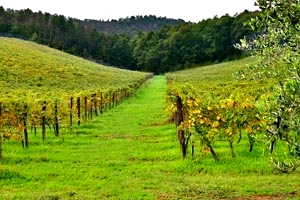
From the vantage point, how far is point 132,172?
17.4 meters

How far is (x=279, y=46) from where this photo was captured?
9008 mm

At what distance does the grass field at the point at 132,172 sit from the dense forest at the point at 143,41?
131282 millimetres

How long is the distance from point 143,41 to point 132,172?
17143cm

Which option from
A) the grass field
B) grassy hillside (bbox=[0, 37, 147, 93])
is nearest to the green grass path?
the grass field

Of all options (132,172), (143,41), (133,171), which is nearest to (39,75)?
(133,171)

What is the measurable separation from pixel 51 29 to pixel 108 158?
164415 millimetres

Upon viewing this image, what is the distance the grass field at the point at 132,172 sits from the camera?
1444 cm

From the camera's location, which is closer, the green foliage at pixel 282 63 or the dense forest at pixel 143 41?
the green foliage at pixel 282 63

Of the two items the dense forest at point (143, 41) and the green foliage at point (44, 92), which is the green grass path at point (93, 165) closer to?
the green foliage at point (44, 92)

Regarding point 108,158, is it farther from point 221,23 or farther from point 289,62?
point 221,23

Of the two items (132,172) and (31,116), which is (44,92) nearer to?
(31,116)

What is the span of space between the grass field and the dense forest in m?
131

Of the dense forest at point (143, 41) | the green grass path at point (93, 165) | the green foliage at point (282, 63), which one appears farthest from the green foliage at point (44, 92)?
the dense forest at point (143, 41)

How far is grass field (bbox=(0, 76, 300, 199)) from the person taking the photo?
14439 millimetres
